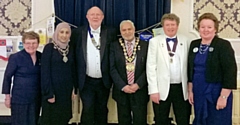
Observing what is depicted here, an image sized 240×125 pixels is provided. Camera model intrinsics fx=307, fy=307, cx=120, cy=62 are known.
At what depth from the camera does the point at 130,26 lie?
3209mm

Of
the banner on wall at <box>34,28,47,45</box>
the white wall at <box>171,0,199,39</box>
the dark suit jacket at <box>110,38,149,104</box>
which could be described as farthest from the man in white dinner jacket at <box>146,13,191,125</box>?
the banner on wall at <box>34,28,47,45</box>

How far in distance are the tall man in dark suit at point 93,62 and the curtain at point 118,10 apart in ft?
1.23

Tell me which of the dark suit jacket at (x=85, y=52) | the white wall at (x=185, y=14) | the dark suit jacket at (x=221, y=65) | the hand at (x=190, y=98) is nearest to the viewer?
the dark suit jacket at (x=221, y=65)

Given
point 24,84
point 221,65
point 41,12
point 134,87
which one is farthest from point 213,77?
point 41,12

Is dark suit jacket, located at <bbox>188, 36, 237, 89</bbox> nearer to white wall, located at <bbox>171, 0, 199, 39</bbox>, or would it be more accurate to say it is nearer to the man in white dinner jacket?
the man in white dinner jacket

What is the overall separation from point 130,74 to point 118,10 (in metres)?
0.94

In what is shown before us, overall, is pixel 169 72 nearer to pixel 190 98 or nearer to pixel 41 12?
pixel 190 98

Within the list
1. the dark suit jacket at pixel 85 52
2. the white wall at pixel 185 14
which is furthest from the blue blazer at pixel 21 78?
the white wall at pixel 185 14

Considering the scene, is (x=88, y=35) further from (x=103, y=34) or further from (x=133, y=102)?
(x=133, y=102)

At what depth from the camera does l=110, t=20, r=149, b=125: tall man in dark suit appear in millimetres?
3178

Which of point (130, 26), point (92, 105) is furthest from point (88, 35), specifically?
point (92, 105)

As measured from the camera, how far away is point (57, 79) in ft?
10.2

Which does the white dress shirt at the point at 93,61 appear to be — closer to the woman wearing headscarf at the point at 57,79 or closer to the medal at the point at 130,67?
the woman wearing headscarf at the point at 57,79

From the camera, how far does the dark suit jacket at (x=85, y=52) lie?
3285mm
